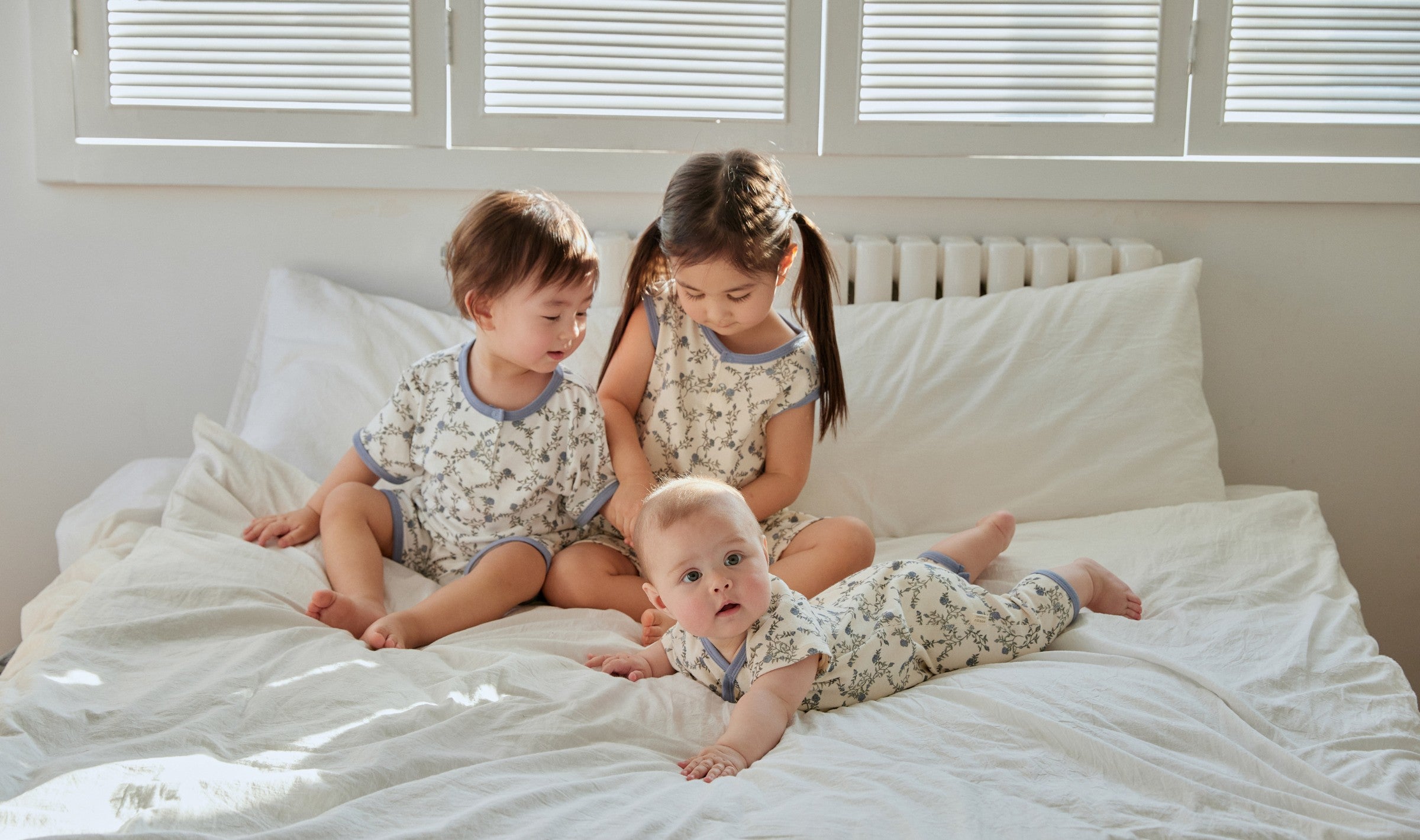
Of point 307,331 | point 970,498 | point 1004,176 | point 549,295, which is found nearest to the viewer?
point 549,295

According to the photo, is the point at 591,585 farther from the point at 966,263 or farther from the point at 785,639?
the point at 966,263

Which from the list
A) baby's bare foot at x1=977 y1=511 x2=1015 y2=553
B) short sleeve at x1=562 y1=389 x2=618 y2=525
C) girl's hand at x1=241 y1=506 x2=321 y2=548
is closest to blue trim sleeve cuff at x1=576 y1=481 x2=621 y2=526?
short sleeve at x1=562 y1=389 x2=618 y2=525

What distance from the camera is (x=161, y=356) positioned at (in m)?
1.97

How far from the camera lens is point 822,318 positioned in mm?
1523

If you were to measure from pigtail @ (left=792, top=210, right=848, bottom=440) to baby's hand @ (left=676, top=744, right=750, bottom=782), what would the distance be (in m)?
0.64

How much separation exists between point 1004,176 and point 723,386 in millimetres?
744

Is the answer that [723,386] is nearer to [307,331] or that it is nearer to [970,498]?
[970,498]

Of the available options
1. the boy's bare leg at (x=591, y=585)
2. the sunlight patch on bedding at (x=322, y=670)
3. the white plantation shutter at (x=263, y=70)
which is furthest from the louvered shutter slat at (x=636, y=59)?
the sunlight patch on bedding at (x=322, y=670)

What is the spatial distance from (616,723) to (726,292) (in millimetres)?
568

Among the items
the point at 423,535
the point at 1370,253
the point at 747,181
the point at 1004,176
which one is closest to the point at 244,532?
the point at 423,535

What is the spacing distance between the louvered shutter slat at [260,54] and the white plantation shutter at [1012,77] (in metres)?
0.75

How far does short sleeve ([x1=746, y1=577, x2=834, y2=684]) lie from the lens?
42.1 inches

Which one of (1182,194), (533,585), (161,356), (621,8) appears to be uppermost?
(621,8)

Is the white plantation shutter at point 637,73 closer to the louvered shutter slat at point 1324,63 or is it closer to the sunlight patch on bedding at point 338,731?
the louvered shutter slat at point 1324,63
